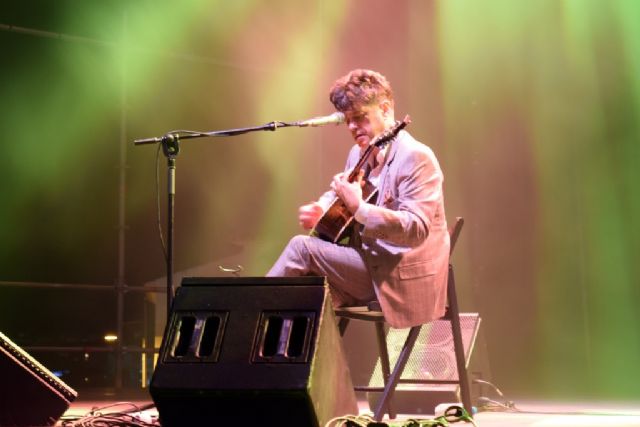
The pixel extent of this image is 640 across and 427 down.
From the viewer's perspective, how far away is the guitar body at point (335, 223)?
113 inches

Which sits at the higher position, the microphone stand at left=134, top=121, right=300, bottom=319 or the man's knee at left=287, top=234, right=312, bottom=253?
the microphone stand at left=134, top=121, right=300, bottom=319

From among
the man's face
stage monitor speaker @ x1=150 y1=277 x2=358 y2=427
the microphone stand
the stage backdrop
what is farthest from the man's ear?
the stage backdrop

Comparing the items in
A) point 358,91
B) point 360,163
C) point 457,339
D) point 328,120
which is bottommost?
point 457,339

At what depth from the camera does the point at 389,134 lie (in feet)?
9.45

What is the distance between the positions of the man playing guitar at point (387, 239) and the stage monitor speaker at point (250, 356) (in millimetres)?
487

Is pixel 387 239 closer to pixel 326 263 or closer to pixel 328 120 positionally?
pixel 326 263

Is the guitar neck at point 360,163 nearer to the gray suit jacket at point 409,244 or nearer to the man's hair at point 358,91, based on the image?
the gray suit jacket at point 409,244

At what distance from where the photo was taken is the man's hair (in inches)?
118

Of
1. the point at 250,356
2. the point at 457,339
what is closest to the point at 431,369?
the point at 457,339

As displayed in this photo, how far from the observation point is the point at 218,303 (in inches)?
90.9

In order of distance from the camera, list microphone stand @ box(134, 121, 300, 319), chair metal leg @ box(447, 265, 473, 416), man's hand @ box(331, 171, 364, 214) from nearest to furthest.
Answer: man's hand @ box(331, 171, 364, 214) → microphone stand @ box(134, 121, 300, 319) → chair metal leg @ box(447, 265, 473, 416)

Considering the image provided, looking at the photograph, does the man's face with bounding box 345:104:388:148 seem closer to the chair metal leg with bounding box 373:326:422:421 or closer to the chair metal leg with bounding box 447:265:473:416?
the chair metal leg with bounding box 447:265:473:416

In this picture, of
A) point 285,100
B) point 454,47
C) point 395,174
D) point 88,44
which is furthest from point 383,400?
point 88,44

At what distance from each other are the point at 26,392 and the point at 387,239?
4.28 ft
